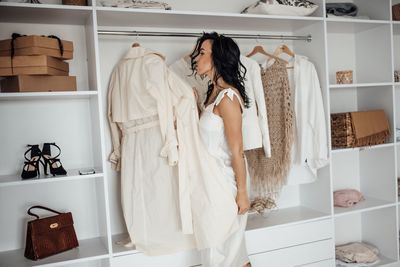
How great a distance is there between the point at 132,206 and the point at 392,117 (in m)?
1.98

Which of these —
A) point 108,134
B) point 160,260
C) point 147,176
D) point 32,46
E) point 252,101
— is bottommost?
point 160,260

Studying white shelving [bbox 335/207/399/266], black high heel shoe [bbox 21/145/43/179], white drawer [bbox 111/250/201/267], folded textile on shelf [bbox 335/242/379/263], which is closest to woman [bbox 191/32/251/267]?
white drawer [bbox 111/250/201/267]

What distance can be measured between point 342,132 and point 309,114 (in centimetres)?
34

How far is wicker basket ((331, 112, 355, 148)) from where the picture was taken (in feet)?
9.23

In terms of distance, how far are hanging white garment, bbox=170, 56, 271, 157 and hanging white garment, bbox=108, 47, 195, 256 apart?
331 mm

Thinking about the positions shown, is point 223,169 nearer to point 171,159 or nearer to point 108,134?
point 171,159

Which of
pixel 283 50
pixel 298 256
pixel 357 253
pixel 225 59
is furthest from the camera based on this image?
pixel 357 253

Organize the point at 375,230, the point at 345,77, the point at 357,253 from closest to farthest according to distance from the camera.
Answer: the point at 345,77 → the point at 357,253 → the point at 375,230

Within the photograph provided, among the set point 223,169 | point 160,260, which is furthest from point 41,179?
point 223,169

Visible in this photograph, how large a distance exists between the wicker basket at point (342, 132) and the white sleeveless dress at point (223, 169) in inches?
41.3

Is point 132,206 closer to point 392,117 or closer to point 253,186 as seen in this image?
point 253,186

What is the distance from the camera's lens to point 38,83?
2.05 m

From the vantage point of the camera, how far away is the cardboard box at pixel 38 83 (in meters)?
2.01

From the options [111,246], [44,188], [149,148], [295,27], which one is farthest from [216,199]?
[295,27]
